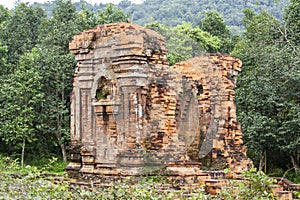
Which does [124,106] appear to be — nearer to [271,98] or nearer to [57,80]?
[271,98]

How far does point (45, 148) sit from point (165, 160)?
1487 cm

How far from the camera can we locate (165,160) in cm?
1254

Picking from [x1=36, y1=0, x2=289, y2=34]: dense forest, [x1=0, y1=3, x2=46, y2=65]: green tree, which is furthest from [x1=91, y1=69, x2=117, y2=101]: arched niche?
[x1=36, y1=0, x2=289, y2=34]: dense forest

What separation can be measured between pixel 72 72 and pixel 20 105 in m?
2.77

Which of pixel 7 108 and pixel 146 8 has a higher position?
pixel 146 8

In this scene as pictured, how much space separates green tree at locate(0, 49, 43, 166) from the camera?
2405 centimetres

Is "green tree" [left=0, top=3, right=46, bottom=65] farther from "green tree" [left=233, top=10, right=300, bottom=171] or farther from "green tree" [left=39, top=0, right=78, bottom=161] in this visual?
"green tree" [left=233, top=10, right=300, bottom=171]

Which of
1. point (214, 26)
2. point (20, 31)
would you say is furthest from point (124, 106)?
point (214, 26)

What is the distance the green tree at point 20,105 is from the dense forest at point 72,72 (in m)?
0.04

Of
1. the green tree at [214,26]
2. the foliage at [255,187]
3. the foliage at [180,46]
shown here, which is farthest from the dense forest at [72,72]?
the foliage at [255,187]

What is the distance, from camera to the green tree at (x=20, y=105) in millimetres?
24047

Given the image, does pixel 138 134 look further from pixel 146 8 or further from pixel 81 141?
pixel 146 8

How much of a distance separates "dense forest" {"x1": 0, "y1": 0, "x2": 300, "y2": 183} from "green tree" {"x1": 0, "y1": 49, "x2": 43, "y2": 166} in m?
0.04

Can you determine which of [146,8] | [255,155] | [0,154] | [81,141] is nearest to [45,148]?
[0,154]
